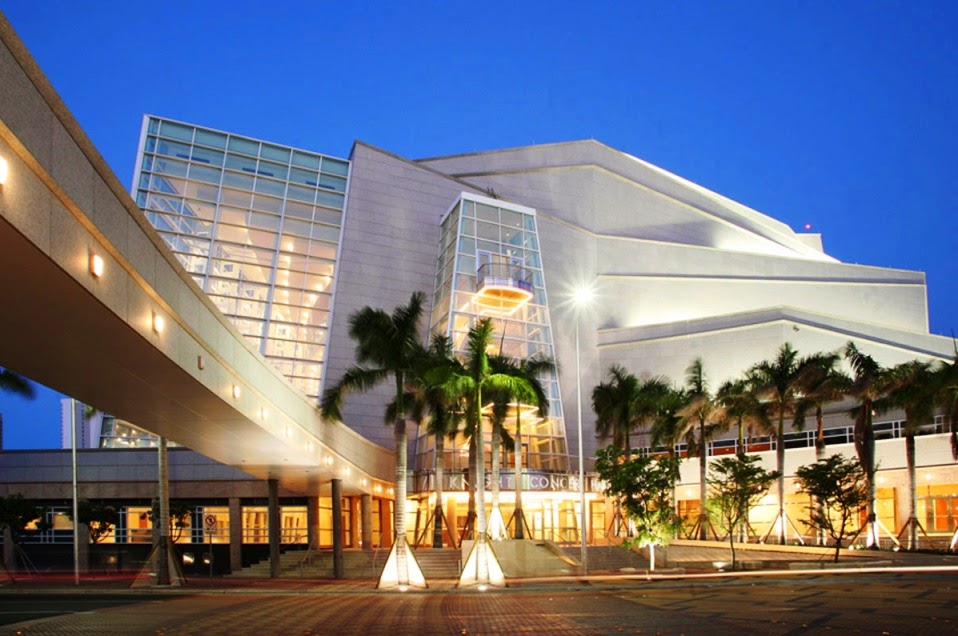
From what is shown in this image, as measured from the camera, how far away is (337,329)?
6316 cm

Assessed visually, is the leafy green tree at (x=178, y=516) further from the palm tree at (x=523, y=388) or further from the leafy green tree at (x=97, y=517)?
the palm tree at (x=523, y=388)

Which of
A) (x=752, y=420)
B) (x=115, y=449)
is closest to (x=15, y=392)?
(x=115, y=449)

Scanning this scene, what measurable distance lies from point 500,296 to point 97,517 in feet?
97.8

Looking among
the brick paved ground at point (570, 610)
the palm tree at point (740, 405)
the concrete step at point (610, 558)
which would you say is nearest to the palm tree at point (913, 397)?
the palm tree at point (740, 405)

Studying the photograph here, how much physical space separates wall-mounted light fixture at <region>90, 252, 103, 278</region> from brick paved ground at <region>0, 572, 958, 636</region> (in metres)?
8.91

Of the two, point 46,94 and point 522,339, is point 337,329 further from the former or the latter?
point 46,94

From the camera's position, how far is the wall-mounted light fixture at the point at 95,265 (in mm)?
12742

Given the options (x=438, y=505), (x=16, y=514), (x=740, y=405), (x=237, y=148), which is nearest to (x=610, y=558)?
(x=438, y=505)

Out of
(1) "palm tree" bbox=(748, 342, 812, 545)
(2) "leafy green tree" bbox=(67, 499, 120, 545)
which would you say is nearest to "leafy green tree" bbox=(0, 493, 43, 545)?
(2) "leafy green tree" bbox=(67, 499, 120, 545)

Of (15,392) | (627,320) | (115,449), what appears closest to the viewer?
(15,392)

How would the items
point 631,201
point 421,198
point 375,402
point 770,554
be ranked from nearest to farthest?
point 770,554
point 375,402
point 421,198
point 631,201

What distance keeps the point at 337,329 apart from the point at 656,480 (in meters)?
29.1

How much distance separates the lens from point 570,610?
23578 mm

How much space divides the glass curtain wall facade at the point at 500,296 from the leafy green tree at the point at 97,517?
2017 centimetres
